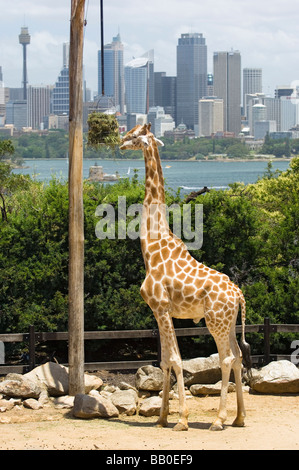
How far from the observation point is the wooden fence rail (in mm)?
12070

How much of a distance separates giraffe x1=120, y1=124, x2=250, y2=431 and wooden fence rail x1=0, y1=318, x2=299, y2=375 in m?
2.36

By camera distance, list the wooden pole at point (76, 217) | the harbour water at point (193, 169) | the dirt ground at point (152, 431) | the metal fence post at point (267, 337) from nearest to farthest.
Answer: the dirt ground at point (152, 431) → the wooden pole at point (76, 217) → the metal fence post at point (267, 337) → the harbour water at point (193, 169)

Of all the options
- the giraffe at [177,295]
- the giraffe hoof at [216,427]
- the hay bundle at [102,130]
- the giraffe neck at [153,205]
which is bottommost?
the giraffe hoof at [216,427]

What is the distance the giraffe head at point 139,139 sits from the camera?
1026 centimetres

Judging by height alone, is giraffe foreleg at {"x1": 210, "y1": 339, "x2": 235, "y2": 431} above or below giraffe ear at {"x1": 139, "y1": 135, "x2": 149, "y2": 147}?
below

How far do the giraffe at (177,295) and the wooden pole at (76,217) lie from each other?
4.23ft

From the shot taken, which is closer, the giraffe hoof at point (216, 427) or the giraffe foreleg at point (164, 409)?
the giraffe hoof at point (216, 427)

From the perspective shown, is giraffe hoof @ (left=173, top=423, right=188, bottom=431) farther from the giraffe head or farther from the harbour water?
the harbour water

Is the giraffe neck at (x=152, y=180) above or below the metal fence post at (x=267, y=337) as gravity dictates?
above

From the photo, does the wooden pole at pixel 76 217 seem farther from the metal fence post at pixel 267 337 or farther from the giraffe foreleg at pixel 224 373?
the metal fence post at pixel 267 337

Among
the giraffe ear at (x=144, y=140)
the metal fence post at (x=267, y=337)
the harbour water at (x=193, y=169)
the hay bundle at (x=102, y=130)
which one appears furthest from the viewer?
the harbour water at (x=193, y=169)

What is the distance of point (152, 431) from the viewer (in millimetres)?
9477

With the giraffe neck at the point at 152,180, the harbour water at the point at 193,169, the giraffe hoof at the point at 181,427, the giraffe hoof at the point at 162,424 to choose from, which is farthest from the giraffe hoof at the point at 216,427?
the harbour water at the point at 193,169

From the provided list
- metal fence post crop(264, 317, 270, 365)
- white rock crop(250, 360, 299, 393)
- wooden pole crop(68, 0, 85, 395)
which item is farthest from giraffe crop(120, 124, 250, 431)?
metal fence post crop(264, 317, 270, 365)
